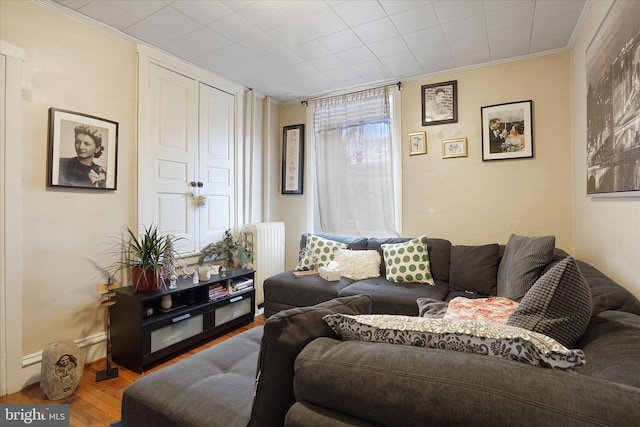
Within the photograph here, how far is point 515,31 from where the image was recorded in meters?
2.56

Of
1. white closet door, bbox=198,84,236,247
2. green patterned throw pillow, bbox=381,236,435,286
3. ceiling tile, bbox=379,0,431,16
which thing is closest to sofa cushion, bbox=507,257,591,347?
green patterned throw pillow, bbox=381,236,435,286

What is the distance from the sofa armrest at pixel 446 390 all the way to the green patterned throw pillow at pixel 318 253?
2493mm

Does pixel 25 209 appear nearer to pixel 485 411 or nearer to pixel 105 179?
pixel 105 179

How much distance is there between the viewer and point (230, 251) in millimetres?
3465

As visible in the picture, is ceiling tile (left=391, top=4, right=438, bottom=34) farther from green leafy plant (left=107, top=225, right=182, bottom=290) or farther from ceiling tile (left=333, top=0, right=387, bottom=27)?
green leafy plant (left=107, top=225, right=182, bottom=290)

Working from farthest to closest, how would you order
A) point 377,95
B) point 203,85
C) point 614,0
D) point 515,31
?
point 377,95
point 203,85
point 515,31
point 614,0

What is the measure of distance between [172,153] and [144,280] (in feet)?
4.11

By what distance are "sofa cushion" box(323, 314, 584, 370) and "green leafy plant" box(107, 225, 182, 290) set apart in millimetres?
2002

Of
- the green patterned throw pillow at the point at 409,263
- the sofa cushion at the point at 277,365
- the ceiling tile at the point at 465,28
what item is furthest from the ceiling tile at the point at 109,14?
the green patterned throw pillow at the point at 409,263

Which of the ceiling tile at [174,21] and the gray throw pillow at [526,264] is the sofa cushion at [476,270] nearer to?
the gray throw pillow at [526,264]

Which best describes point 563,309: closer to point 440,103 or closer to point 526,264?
point 526,264

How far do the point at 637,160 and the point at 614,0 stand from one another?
963 mm

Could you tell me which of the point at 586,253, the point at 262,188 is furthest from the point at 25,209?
the point at 586,253

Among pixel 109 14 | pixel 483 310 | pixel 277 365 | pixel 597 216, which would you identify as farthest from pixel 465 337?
pixel 109 14
